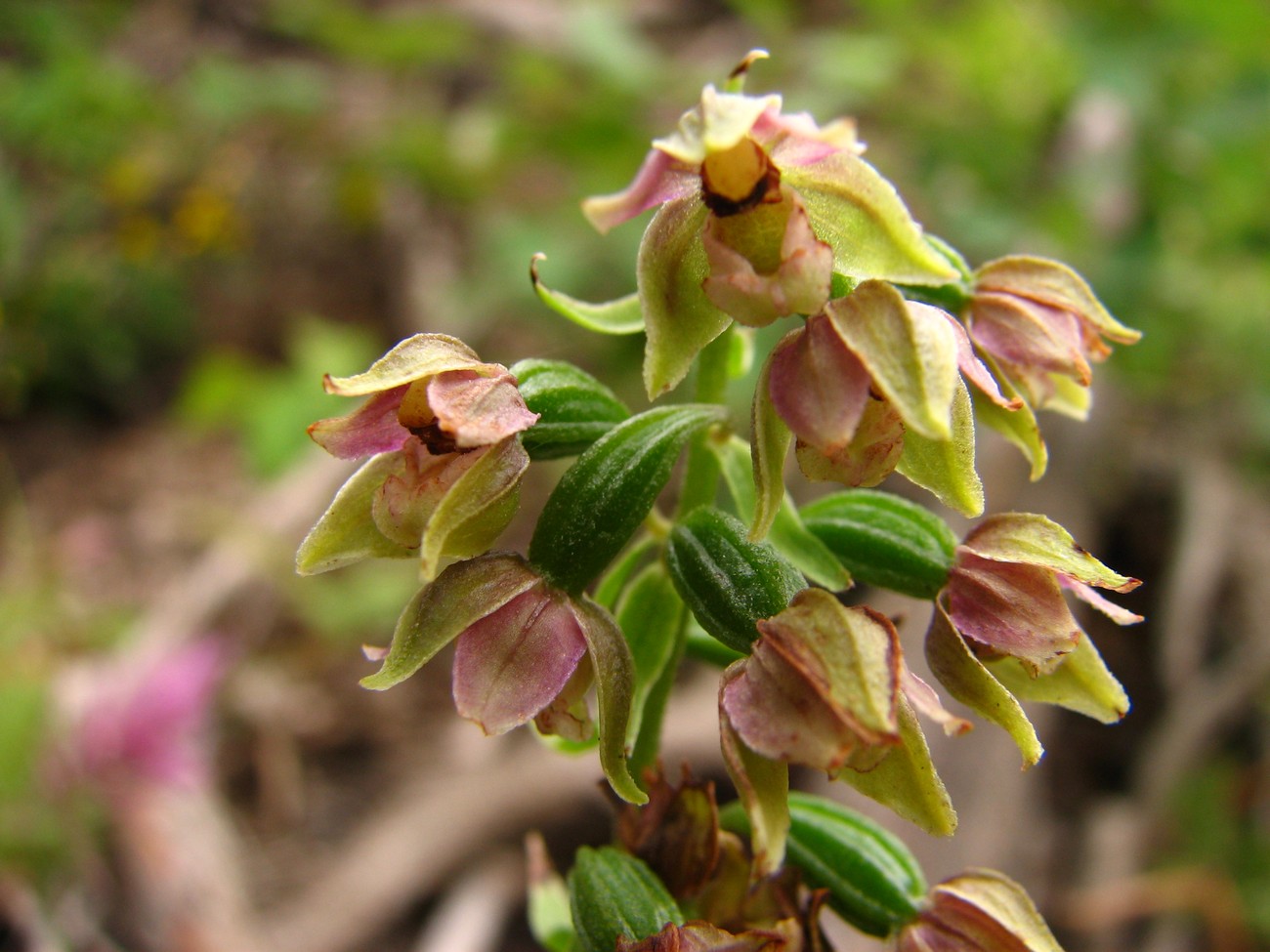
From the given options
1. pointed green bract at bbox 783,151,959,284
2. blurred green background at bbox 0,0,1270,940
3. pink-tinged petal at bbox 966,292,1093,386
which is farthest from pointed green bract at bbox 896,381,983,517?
blurred green background at bbox 0,0,1270,940

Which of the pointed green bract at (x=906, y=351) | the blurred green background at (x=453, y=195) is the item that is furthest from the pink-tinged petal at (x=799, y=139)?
the blurred green background at (x=453, y=195)

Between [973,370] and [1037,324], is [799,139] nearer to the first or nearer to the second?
[973,370]

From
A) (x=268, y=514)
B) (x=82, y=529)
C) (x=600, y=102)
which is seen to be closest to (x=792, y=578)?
(x=600, y=102)

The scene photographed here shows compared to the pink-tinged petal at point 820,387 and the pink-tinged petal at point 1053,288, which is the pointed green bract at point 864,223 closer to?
the pink-tinged petal at point 820,387

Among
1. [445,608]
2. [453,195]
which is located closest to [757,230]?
[445,608]

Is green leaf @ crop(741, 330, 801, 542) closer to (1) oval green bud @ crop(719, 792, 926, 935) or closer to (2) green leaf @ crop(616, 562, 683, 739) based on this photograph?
(2) green leaf @ crop(616, 562, 683, 739)

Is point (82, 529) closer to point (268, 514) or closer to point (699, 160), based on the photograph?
point (268, 514)

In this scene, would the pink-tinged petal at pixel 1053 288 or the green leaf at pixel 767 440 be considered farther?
the pink-tinged petal at pixel 1053 288
